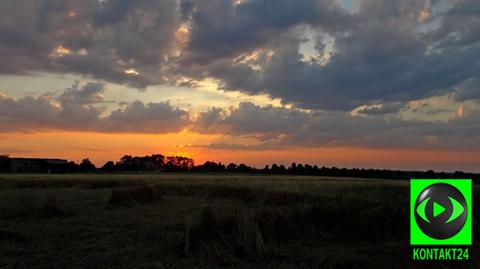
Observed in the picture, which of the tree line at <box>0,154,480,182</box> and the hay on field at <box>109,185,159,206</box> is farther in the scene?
the tree line at <box>0,154,480,182</box>

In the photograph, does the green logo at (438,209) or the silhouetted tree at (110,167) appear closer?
the green logo at (438,209)

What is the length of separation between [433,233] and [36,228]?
1165 cm

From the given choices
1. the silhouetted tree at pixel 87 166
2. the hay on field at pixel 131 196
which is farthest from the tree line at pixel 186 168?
the hay on field at pixel 131 196

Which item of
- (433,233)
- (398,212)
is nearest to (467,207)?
(433,233)

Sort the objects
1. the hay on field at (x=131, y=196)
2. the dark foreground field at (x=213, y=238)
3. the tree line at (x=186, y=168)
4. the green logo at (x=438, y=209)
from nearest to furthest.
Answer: the green logo at (x=438, y=209) < the dark foreground field at (x=213, y=238) < the hay on field at (x=131, y=196) < the tree line at (x=186, y=168)

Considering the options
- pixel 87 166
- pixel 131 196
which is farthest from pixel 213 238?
pixel 87 166

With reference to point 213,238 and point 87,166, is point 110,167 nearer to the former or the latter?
point 87,166

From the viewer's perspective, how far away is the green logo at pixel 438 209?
872 centimetres

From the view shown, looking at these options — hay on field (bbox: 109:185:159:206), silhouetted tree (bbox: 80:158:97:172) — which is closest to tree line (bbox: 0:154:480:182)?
silhouetted tree (bbox: 80:158:97:172)

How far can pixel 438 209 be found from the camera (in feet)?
28.9

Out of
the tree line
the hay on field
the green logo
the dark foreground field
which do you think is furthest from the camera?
the tree line

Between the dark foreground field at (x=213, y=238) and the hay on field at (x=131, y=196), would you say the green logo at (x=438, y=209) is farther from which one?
the hay on field at (x=131, y=196)

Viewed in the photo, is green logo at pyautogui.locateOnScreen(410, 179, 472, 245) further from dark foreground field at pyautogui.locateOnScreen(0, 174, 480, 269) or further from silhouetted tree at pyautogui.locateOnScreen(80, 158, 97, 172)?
silhouetted tree at pyautogui.locateOnScreen(80, 158, 97, 172)

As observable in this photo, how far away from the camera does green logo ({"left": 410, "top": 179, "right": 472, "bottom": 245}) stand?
8719mm
